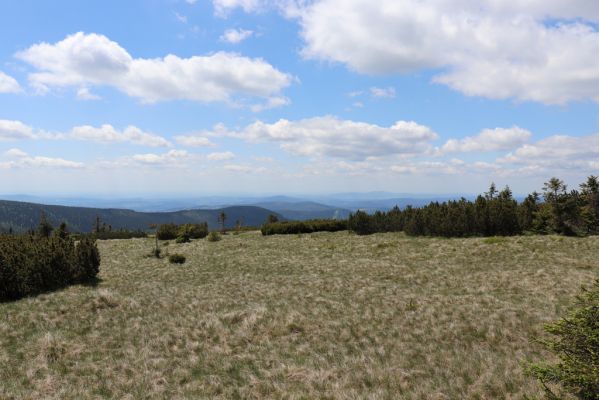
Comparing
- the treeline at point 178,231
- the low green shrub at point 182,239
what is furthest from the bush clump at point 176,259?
the treeline at point 178,231

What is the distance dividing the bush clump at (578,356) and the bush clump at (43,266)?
998 inches

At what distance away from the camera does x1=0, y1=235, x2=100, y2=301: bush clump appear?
21.0 metres

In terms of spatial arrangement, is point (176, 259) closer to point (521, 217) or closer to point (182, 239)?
point (182, 239)

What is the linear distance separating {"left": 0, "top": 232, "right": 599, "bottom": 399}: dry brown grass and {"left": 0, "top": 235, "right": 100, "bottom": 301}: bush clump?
66.5 inches

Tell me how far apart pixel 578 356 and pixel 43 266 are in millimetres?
26748

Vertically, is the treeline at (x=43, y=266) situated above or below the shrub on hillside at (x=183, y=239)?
above

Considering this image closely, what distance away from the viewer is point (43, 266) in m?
22.6

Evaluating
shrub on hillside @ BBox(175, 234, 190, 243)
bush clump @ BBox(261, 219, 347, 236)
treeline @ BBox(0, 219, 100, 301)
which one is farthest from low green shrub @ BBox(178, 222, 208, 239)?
treeline @ BBox(0, 219, 100, 301)

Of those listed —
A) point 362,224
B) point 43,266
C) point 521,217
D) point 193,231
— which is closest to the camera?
point 43,266

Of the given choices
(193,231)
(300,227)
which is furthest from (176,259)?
(300,227)

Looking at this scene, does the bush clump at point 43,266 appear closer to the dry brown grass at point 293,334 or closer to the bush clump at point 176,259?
the dry brown grass at point 293,334

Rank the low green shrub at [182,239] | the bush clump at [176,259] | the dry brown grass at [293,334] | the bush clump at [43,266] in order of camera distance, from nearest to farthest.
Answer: the dry brown grass at [293,334], the bush clump at [43,266], the bush clump at [176,259], the low green shrub at [182,239]

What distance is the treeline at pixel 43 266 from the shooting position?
21.0m

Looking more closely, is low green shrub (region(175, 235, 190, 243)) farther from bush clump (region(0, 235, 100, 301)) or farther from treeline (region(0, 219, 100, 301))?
bush clump (region(0, 235, 100, 301))
